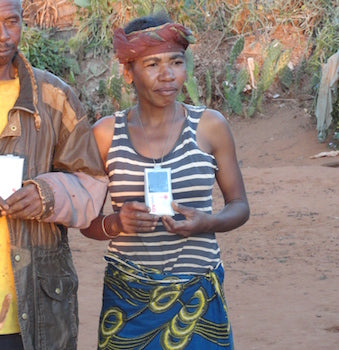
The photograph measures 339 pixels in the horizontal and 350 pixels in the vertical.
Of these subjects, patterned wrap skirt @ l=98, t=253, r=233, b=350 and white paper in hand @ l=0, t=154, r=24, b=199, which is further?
patterned wrap skirt @ l=98, t=253, r=233, b=350

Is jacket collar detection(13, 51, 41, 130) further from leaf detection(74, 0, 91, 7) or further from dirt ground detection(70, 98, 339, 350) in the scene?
leaf detection(74, 0, 91, 7)

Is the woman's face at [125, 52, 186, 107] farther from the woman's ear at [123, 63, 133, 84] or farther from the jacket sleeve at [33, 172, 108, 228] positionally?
the jacket sleeve at [33, 172, 108, 228]

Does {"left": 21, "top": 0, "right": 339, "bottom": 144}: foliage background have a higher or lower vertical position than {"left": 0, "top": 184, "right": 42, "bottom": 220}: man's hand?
higher

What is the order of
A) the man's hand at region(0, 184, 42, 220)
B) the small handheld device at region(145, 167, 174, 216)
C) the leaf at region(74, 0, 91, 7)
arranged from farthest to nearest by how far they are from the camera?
the leaf at region(74, 0, 91, 7)
the small handheld device at region(145, 167, 174, 216)
the man's hand at region(0, 184, 42, 220)

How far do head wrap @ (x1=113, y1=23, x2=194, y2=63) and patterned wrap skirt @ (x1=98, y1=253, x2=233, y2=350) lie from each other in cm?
82

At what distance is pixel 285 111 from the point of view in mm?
14578

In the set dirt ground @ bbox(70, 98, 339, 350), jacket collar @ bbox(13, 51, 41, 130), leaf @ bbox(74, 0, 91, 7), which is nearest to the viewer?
jacket collar @ bbox(13, 51, 41, 130)

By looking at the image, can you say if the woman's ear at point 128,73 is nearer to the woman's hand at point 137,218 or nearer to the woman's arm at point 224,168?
the woman's arm at point 224,168

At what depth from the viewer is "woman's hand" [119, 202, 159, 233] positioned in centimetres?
270

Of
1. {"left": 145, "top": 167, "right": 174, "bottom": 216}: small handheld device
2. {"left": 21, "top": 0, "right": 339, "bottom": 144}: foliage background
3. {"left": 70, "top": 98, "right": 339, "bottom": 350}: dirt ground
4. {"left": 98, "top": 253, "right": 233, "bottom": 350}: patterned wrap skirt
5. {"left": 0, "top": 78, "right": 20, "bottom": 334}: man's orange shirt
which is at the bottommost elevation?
{"left": 70, "top": 98, "right": 339, "bottom": 350}: dirt ground

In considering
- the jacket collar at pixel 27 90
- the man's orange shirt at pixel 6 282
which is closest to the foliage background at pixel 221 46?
the jacket collar at pixel 27 90

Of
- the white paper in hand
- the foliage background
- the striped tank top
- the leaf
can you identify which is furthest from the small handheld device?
the leaf

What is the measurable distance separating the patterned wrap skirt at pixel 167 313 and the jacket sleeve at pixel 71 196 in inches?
11.9

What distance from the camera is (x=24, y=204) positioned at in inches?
96.3
